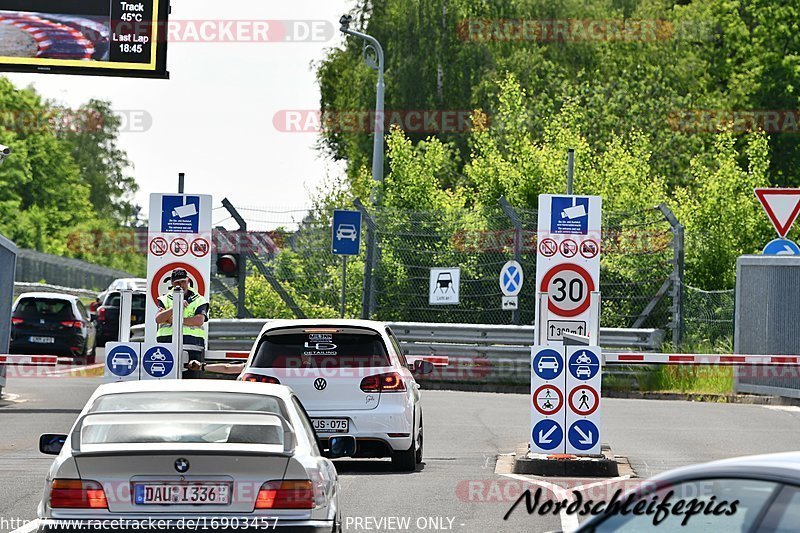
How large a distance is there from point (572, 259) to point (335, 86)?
5097 centimetres

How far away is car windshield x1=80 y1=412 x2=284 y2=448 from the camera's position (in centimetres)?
830

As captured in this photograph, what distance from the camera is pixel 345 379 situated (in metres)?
14.8

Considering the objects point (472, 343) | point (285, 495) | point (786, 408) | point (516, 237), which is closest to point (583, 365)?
point (285, 495)

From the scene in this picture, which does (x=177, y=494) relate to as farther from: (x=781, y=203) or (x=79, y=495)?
(x=781, y=203)

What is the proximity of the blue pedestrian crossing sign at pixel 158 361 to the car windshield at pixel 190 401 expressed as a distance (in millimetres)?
7965

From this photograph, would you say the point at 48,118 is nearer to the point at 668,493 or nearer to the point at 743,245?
the point at 743,245

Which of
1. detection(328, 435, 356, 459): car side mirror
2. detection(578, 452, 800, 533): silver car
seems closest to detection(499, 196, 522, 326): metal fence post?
detection(328, 435, 356, 459): car side mirror

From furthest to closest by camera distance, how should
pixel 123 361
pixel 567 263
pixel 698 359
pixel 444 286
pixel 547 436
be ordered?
pixel 444 286
pixel 698 359
pixel 123 361
pixel 567 263
pixel 547 436

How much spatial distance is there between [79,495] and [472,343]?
22374 mm

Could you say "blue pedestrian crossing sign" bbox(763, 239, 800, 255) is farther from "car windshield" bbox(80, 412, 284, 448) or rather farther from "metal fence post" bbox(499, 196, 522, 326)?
"car windshield" bbox(80, 412, 284, 448)

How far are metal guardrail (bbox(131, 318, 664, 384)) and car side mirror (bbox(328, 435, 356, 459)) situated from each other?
62.9 feet

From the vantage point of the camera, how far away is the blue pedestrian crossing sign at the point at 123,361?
17.0m

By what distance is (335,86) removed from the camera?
65.7 m

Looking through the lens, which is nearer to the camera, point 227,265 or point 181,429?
point 181,429
